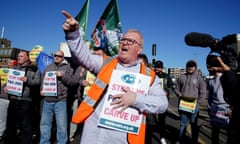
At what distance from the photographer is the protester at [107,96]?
74.0 inches

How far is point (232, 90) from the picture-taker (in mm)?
1843

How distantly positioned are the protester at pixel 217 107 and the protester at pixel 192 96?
2.00 feet

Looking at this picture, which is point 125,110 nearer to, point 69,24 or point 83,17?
point 69,24

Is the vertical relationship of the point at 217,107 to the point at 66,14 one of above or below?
below

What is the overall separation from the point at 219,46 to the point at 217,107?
9.67 feet

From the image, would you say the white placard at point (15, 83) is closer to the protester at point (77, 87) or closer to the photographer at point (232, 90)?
the protester at point (77, 87)

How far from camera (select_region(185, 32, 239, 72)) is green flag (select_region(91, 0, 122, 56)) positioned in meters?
3.56

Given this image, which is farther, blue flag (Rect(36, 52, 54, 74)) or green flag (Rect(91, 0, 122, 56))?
blue flag (Rect(36, 52, 54, 74))

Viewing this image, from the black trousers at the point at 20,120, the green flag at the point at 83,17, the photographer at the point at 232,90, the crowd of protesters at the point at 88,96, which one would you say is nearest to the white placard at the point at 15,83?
the crowd of protesters at the point at 88,96

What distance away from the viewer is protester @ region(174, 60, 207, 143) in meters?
5.32

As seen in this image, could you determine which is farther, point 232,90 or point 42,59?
point 42,59

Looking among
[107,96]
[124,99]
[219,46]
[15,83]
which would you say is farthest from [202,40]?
[15,83]

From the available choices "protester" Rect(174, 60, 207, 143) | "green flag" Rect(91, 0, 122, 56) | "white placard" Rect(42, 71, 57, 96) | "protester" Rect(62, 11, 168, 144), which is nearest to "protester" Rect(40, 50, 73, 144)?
"white placard" Rect(42, 71, 57, 96)

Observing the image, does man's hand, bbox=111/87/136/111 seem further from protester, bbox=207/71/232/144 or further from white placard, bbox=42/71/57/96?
protester, bbox=207/71/232/144
